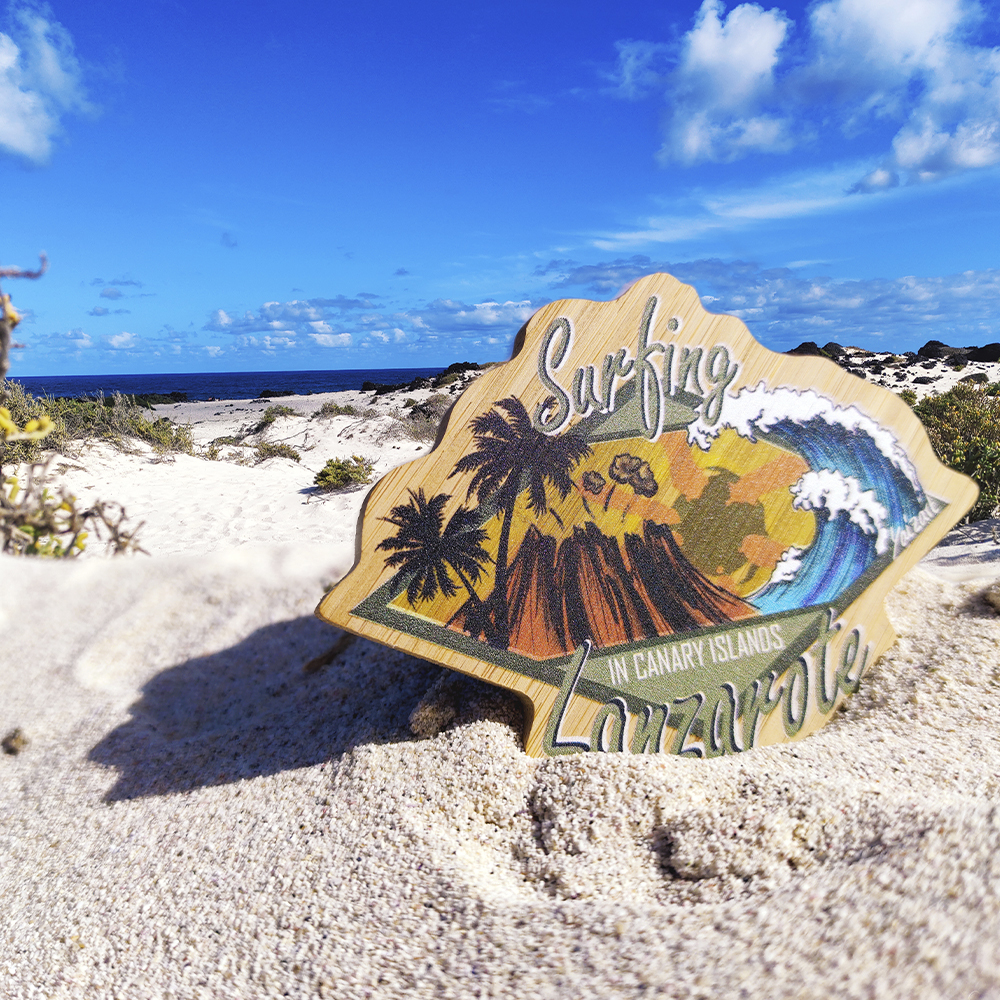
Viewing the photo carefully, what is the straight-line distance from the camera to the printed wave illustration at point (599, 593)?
10.7ft

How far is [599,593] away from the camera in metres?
3.35

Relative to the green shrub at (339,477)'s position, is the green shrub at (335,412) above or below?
above

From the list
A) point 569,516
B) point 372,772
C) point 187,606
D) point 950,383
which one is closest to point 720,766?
point 569,516

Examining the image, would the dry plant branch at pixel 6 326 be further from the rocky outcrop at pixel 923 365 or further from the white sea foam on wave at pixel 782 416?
the rocky outcrop at pixel 923 365

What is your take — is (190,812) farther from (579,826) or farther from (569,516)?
(569,516)

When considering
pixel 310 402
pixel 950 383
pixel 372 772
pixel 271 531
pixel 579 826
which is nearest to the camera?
pixel 579 826

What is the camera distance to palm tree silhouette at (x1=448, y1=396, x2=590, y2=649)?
10.5 feet

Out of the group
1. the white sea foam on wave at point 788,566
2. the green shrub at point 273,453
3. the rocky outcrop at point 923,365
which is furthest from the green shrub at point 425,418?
the white sea foam on wave at point 788,566

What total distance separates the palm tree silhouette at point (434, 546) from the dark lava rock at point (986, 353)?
78.7 feet

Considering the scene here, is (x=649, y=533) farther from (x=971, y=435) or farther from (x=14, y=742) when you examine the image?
(x=971, y=435)

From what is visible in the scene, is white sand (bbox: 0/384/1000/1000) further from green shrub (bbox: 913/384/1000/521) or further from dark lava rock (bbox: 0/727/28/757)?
green shrub (bbox: 913/384/1000/521)

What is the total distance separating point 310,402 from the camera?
2034cm

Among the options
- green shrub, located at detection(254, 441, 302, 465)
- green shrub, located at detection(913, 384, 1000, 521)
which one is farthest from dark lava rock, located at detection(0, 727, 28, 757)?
green shrub, located at detection(913, 384, 1000, 521)

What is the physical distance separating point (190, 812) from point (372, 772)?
939mm
